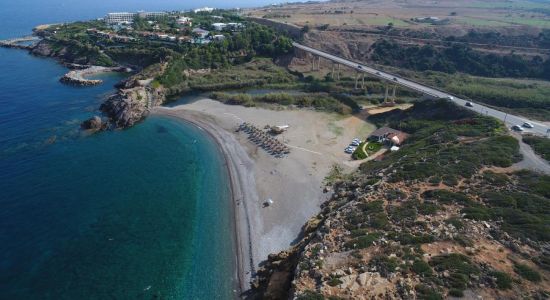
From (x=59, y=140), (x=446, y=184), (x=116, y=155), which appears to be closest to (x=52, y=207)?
(x=116, y=155)

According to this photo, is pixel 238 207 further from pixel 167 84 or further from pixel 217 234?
pixel 167 84

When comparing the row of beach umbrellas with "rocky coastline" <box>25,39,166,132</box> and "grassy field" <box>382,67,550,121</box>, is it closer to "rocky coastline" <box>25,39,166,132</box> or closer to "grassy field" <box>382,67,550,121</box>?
"rocky coastline" <box>25,39,166,132</box>

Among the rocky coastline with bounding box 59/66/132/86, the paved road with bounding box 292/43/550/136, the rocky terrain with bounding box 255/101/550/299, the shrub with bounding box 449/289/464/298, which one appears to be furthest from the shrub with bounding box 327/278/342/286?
the rocky coastline with bounding box 59/66/132/86

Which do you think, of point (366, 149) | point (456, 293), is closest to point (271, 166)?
point (366, 149)

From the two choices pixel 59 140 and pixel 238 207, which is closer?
pixel 238 207

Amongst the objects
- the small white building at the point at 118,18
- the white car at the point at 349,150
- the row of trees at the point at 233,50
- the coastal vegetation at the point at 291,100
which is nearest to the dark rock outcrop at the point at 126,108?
the coastal vegetation at the point at 291,100
